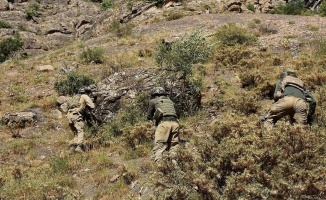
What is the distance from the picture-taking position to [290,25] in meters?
22.3

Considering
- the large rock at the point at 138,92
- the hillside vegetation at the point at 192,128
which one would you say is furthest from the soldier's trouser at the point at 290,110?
the large rock at the point at 138,92

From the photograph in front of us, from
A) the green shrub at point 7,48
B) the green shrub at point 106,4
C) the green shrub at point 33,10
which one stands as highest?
the green shrub at point 7,48

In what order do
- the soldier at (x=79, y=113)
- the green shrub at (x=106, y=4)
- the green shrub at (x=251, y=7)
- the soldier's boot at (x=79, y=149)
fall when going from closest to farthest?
the soldier's boot at (x=79, y=149), the soldier at (x=79, y=113), the green shrub at (x=251, y=7), the green shrub at (x=106, y=4)

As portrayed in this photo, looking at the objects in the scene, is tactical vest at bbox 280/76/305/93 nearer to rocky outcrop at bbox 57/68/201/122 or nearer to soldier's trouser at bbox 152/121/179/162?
soldier's trouser at bbox 152/121/179/162

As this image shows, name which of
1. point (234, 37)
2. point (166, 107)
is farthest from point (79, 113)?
point (234, 37)

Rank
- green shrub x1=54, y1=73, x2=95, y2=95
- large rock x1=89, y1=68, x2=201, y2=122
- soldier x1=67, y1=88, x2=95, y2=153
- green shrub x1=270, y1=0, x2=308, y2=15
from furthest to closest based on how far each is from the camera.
→ green shrub x1=270, y1=0, x2=308, y2=15 < green shrub x1=54, y1=73, x2=95, y2=95 < large rock x1=89, y1=68, x2=201, y2=122 < soldier x1=67, y1=88, x2=95, y2=153

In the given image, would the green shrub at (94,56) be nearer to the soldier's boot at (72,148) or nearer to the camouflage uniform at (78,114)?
the camouflage uniform at (78,114)

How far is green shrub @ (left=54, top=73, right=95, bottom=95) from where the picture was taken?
16.1 metres

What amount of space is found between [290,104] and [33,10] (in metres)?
43.7

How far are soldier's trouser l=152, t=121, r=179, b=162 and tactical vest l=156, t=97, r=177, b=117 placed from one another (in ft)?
0.74

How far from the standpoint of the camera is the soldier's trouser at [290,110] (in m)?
8.67

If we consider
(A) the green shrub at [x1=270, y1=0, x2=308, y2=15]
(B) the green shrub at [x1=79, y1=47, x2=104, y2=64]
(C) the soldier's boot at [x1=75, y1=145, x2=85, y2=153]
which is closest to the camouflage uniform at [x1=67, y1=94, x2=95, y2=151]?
(C) the soldier's boot at [x1=75, y1=145, x2=85, y2=153]

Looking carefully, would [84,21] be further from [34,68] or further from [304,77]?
[304,77]

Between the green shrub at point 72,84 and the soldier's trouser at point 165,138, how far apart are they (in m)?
7.77
